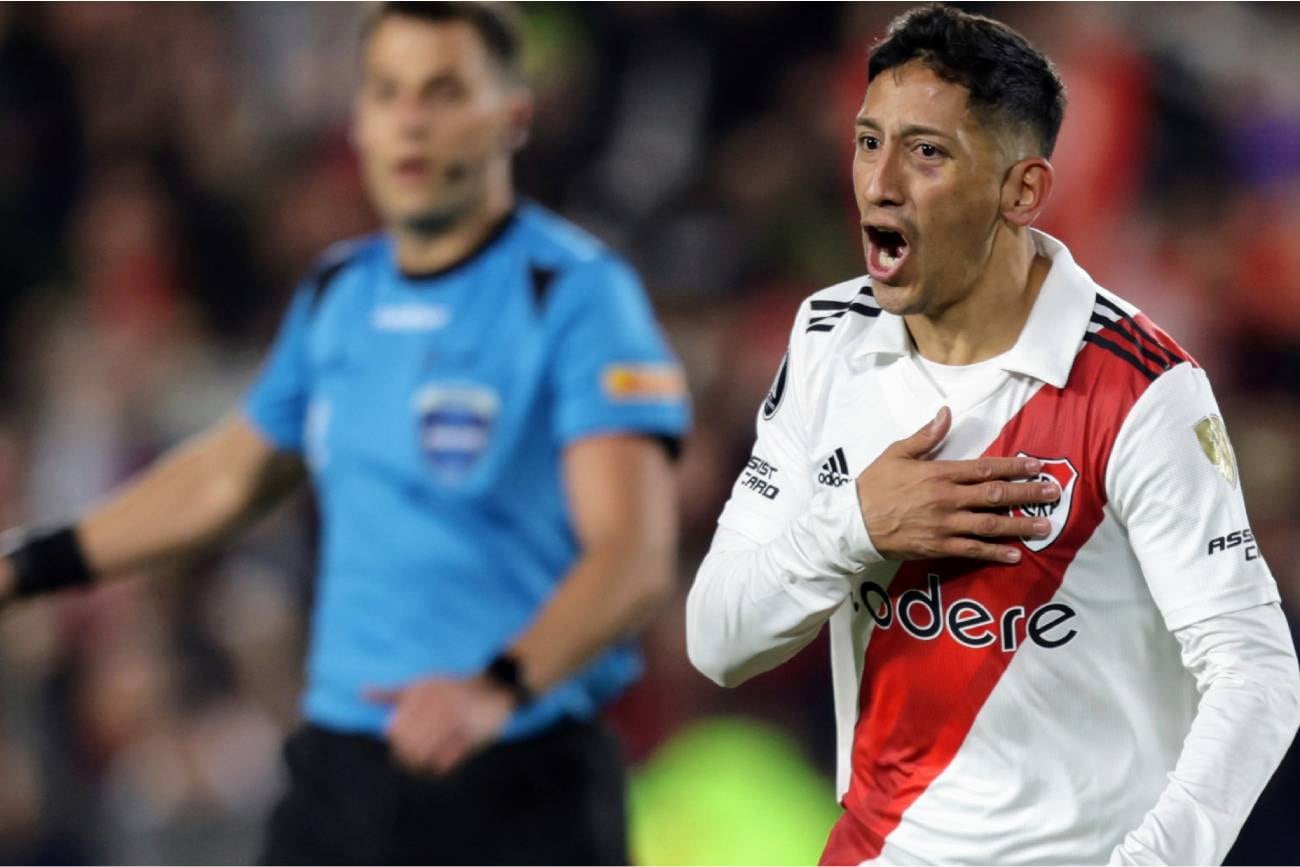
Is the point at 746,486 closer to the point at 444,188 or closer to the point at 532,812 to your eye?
the point at 532,812

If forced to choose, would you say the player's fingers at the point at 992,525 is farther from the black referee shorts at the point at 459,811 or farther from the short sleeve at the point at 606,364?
the black referee shorts at the point at 459,811

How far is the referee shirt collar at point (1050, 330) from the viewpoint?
2.56 meters

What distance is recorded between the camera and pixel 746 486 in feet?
9.12

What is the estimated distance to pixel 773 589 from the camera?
2.57 meters

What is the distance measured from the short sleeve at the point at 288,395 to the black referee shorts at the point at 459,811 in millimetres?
736

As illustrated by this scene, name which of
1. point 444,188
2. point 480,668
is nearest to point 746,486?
point 480,668

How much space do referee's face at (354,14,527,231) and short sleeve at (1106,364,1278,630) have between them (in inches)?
78.6

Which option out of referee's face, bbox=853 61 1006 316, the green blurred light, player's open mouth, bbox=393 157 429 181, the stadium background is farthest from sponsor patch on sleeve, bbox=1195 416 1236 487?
the green blurred light

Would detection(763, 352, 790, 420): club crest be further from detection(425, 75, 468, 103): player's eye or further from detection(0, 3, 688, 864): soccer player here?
detection(425, 75, 468, 103): player's eye

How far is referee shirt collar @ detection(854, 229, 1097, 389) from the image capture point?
8.41 feet

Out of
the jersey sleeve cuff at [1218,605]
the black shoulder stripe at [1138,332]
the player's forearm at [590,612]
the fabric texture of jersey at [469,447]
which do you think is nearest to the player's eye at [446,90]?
the fabric texture of jersey at [469,447]

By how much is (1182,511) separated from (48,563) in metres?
2.56

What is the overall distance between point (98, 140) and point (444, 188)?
3.98 m

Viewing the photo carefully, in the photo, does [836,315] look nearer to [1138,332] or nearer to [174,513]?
[1138,332]
